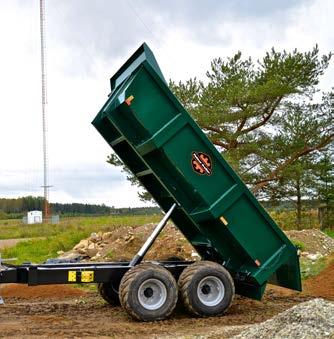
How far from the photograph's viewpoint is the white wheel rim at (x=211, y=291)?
8445 mm

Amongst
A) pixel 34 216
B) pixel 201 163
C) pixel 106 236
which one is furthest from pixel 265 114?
pixel 34 216

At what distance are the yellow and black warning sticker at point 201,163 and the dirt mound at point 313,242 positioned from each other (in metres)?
7.78

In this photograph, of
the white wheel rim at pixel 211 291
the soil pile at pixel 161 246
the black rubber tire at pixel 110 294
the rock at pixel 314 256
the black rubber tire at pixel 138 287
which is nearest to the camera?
the black rubber tire at pixel 138 287

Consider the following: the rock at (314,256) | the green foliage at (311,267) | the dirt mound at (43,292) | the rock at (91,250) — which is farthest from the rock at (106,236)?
the dirt mound at (43,292)

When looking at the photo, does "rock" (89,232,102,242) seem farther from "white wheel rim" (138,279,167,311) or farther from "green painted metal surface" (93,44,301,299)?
"white wheel rim" (138,279,167,311)

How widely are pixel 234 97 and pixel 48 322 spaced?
52.6ft

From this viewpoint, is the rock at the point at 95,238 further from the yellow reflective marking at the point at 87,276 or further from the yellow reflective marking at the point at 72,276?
the yellow reflective marking at the point at 72,276

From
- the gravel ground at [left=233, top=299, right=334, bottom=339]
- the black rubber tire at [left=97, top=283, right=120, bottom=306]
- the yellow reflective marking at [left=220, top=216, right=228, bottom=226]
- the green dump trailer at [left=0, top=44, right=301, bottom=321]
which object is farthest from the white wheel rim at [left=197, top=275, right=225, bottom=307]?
the black rubber tire at [left=97, top=283, right=120, bottom=306]

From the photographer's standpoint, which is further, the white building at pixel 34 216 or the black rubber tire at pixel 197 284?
the white building at pixel 34 216

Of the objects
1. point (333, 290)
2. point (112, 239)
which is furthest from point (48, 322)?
point (112, 239)

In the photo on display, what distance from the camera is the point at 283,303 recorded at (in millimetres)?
9930

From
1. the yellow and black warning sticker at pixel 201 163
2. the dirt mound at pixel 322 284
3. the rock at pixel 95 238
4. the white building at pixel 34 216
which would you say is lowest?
the dirt mound at pixel 322 284

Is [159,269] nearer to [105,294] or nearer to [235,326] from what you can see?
[235,326]

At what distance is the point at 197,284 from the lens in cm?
834
